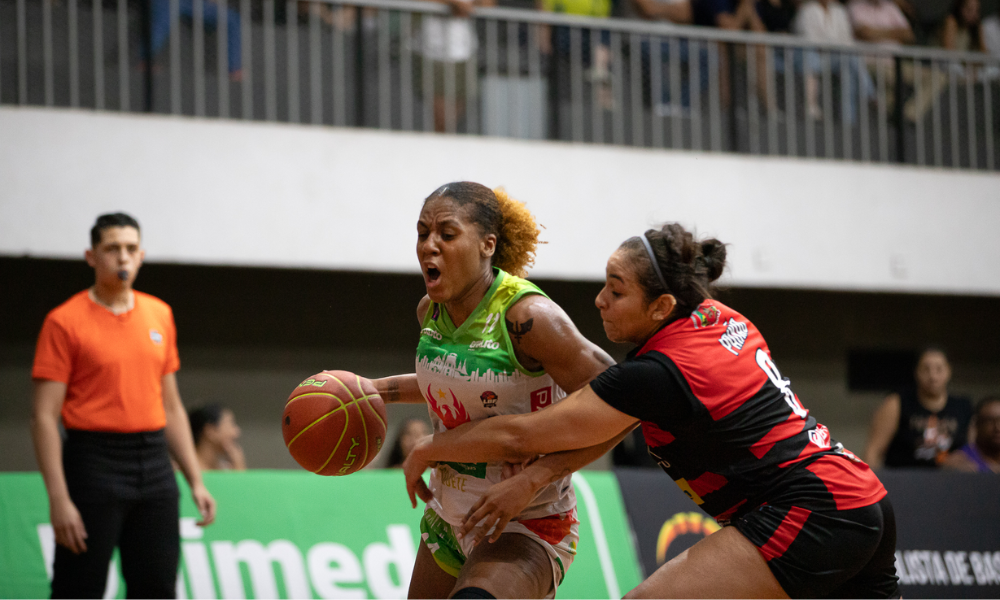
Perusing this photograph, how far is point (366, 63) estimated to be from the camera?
847cm

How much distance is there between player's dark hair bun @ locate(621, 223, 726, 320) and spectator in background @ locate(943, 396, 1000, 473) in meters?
5.26

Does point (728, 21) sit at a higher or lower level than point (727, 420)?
higher

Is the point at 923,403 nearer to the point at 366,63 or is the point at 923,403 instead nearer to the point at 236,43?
the point at 366,63

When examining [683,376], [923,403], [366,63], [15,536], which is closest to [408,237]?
[366,63]

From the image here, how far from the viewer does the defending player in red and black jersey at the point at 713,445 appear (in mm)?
2818

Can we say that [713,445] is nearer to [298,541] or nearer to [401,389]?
[401,389]

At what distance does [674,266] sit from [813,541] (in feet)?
2.97

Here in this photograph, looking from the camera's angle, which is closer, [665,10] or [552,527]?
[552,527]

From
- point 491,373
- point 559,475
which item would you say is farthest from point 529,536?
point 491,373

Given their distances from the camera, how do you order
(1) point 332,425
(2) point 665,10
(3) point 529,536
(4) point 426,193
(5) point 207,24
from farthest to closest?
1. (2) point 665,10
2. (5) point 207,24
3. (4) point 426,193
4. (1) point 332,425
5. (3) point 529,536

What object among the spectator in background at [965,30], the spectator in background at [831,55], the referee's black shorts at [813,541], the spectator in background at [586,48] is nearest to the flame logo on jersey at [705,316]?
the referee's black shorts at [813,541]

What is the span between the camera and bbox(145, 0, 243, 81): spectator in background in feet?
25.9

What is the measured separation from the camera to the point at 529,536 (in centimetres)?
308

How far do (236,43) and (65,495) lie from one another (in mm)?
4895
